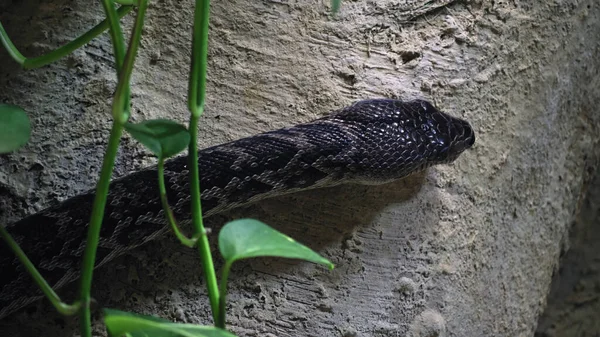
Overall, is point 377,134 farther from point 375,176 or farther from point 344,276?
point 344,276

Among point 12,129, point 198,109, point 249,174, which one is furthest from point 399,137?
point 12,129

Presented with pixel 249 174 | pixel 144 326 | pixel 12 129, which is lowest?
pixel 249 174

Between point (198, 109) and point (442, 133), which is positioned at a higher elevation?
point (198, 109)

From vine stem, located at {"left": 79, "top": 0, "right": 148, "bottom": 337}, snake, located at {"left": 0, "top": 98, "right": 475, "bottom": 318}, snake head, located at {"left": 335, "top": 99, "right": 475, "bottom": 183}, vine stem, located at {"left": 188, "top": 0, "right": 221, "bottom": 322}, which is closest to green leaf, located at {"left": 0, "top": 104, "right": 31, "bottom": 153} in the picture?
vine stem, located at {"left": 79, "top": 0, "right": 148, "bottom": 337}

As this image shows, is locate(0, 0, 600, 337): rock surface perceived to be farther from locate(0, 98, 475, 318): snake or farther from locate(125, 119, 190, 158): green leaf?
locate(125, 119, 190, 158): green leaf

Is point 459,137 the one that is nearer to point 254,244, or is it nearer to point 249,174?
point 249,174

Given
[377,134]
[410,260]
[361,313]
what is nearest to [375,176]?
[377,134]

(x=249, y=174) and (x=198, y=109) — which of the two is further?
(x=249, y=174)

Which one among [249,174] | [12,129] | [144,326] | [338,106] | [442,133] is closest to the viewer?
[144,326]
